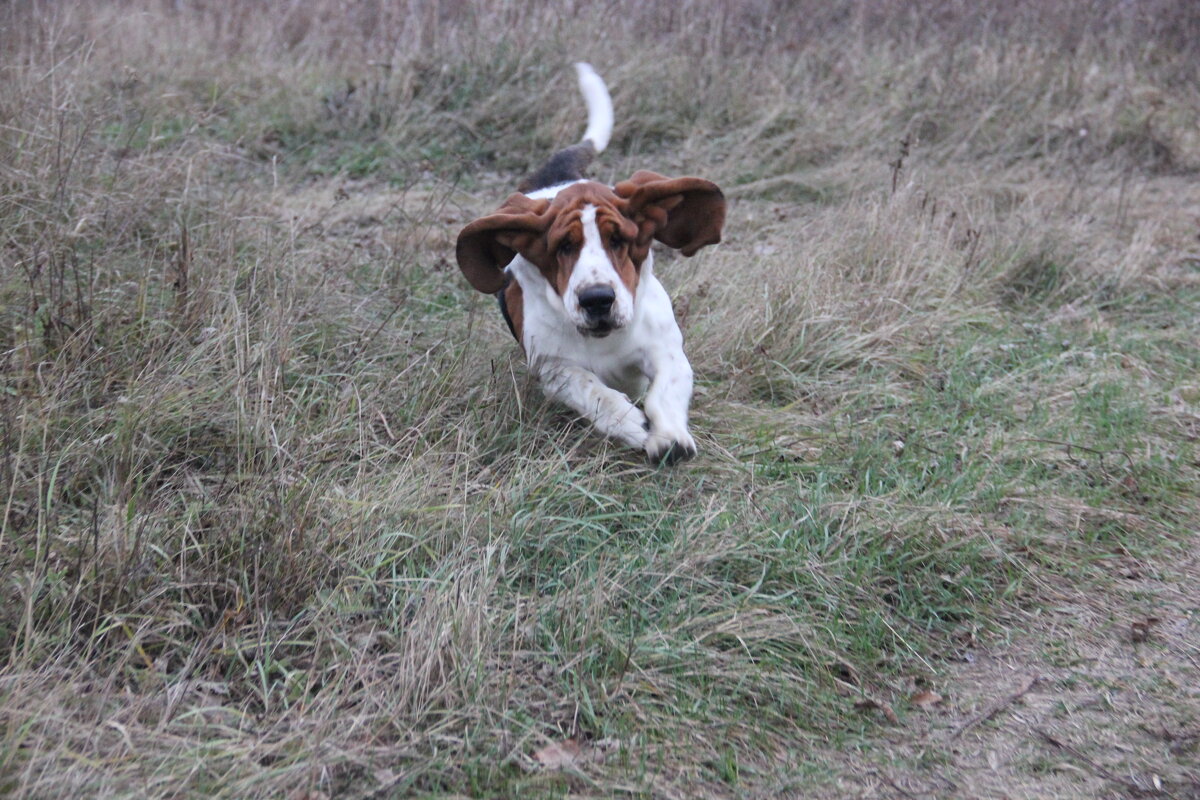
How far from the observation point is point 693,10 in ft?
29.1

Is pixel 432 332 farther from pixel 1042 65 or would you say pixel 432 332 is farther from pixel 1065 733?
pixel 1042 65

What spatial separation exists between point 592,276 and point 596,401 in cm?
43

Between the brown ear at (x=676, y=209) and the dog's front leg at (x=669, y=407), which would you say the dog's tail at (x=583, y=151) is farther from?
the dog's front leg at (x=669, y=407)

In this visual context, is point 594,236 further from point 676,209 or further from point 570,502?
point 570,502

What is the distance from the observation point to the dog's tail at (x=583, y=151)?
16.5 ft

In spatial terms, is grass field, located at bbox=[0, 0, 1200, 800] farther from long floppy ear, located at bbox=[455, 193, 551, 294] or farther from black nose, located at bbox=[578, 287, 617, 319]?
black nose, located at bbox=[578, 287, 617, 319]

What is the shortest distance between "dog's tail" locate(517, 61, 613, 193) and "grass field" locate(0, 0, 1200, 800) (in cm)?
61

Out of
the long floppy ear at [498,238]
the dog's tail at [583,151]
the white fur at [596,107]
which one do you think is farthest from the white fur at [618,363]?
the white fur at [596,107]

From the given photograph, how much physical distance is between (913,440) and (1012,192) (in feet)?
10.4

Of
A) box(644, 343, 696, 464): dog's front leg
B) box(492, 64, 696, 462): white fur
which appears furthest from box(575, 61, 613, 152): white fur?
box(644, 343, 696, 464): dog's front leg

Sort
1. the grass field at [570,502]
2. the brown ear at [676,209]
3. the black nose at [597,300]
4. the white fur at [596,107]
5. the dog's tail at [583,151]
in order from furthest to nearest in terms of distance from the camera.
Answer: the white fur at [596,107] → the dog's tail at [583,151] → the brown ear at [676,209] → the black nose at [597,300] → the grass field at [570,502]

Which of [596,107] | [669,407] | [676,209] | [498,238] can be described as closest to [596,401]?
[669,407]

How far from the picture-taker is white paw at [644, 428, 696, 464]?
3.75 m

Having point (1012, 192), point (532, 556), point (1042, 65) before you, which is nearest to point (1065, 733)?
point (532, 556)
